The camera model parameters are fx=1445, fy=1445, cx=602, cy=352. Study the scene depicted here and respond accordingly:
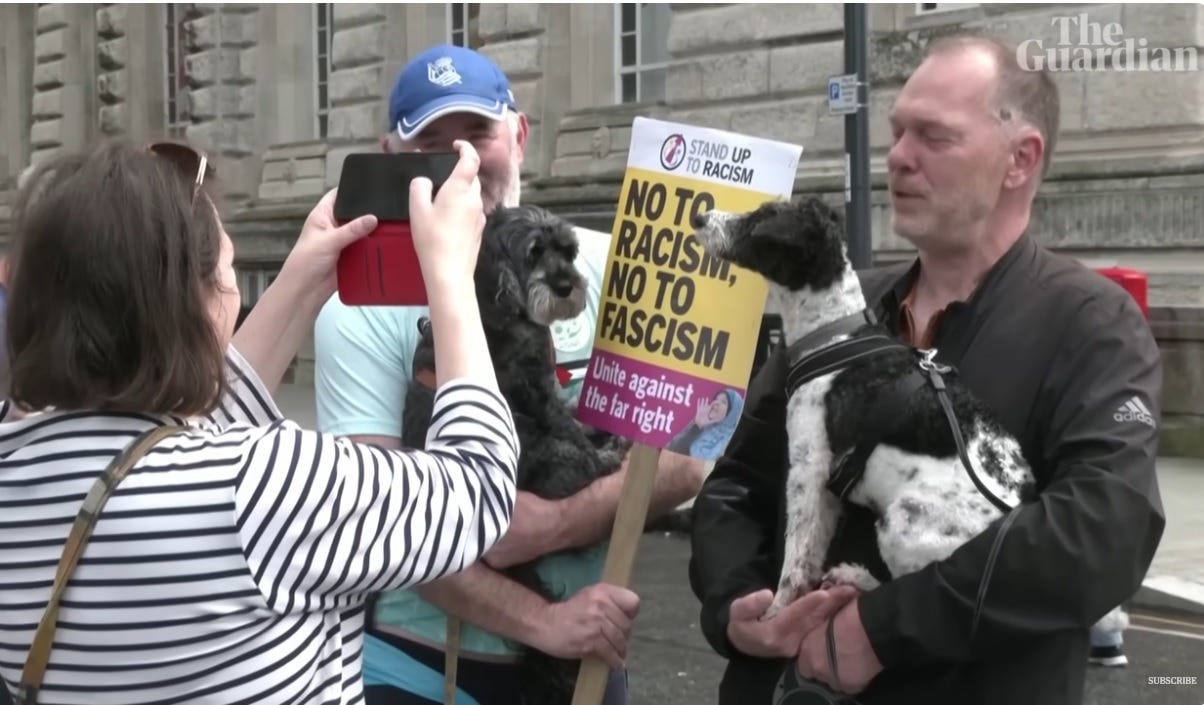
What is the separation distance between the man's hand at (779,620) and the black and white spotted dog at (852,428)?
0.04 metres

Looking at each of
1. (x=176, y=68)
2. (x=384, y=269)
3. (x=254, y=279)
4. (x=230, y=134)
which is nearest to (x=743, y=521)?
(x=384, y=269)

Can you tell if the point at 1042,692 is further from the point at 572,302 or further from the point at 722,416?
the point at 572,302

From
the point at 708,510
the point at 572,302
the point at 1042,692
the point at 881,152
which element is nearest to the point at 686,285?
the point at 572,302

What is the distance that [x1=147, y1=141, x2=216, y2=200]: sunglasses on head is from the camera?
1.95m

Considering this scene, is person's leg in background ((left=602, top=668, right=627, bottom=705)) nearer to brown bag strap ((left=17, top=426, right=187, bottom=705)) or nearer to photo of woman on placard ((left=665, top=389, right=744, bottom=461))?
photo of woman on placard ((left=665, top=389, right=744, bottom=461))

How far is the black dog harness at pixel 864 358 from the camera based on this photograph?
2.30 metres

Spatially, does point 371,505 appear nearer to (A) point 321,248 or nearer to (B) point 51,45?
(A) point 321,248

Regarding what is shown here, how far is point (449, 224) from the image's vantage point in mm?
2072

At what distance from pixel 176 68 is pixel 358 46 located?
5.98 meters

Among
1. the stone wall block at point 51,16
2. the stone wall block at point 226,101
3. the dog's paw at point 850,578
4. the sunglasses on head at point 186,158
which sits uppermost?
the stone wall block at point 51,16

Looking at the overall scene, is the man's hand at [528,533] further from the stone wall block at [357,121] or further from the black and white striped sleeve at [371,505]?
the stone wall block at [357,121]

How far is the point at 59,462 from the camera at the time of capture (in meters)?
1.81

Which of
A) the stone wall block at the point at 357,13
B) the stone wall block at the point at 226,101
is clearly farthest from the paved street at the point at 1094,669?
the stone wall block at the point at 226,101

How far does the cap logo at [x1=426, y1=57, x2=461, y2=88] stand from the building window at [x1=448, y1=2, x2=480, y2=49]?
53.0 feet
